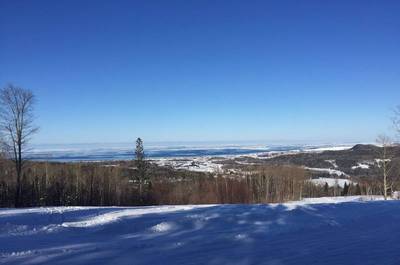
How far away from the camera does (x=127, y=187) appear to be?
50906mm

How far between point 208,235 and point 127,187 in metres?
45.0

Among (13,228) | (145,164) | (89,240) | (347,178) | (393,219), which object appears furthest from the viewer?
(347,178)

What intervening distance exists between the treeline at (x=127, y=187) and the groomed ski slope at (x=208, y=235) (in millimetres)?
19783

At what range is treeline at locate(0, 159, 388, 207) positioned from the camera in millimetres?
33469

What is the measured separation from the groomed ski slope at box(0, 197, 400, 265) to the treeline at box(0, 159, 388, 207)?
779 inches

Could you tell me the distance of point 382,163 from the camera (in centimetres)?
3105

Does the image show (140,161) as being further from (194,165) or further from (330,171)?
(330,171)

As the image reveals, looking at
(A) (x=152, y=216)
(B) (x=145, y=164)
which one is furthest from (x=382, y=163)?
(B) (x=145, y=164)

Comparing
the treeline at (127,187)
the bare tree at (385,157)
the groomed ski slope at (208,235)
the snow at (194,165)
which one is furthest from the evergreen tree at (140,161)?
the groomed ski slope at (208,235)

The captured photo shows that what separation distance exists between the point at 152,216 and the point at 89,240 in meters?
1.97

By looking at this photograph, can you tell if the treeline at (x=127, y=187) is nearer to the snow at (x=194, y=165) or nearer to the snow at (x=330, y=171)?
the snow at (x=194, y=165)

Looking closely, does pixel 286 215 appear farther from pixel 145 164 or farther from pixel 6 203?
pixel 145 164

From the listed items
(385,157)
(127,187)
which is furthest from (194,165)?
(385,157)

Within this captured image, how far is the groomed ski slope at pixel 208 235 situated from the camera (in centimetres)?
567
